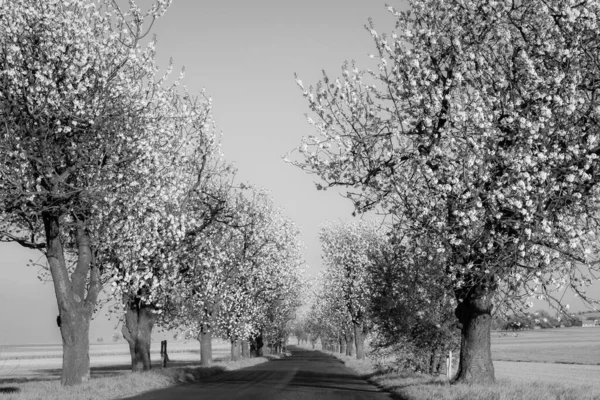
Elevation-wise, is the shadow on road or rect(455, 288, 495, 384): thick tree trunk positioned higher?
rect(455, 288, 495, 384): thick tree trunk

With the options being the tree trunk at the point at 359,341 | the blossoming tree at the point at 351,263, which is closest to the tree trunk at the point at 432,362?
the blossoming tree at the point at 351,263

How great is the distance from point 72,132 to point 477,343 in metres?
16.7

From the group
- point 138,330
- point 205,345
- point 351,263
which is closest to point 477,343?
point 138,330

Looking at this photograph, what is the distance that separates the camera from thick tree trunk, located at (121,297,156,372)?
33938 millimetres

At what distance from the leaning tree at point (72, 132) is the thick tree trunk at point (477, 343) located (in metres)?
13.9

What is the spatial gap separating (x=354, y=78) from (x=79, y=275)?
45.9 feet

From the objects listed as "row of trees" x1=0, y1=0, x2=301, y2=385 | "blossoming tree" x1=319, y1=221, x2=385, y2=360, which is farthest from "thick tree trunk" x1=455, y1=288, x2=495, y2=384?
"blossoming tree" x1=319, y1=221, x2=385, y2=360

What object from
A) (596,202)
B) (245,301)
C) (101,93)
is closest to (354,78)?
(596,202)

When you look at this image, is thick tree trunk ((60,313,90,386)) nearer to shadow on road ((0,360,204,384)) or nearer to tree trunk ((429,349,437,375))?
shadow on road ((0,360,204,384))

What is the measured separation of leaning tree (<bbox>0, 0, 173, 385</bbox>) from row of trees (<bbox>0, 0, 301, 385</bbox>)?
52 mm

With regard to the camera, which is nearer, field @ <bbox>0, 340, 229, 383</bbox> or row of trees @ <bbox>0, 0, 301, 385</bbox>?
row of trees @ <bbox>0, 0, 301, 385</bbox>

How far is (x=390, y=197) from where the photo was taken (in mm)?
19938

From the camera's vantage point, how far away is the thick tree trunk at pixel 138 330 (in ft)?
111

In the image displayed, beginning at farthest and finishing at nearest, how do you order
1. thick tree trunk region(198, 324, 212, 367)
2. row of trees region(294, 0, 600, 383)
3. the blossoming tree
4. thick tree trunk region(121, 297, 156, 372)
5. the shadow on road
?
1. the blossoming tree
2. thick tree trunk region(198, 324, 212, 367)
3. the shadow on road
4. thick tree trunk region(121, 297, 156, 372)
5. row of trees region(294, 0, 600, 383)
